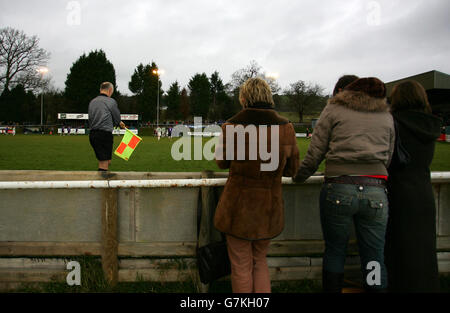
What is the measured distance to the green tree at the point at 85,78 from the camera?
66500 mm

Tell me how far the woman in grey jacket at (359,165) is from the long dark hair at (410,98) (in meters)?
0.28

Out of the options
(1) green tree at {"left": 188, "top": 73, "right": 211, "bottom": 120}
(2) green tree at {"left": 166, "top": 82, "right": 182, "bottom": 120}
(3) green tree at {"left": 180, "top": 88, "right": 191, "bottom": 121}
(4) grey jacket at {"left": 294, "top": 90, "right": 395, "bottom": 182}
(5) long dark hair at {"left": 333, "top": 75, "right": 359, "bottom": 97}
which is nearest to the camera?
(4) grey jacket at {"left": 294, "top": 90, "right": 395, "bottom": 182}

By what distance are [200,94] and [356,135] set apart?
85172 mm

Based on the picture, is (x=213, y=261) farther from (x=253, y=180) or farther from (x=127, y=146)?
(x=127, y=146)

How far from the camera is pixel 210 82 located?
318 feet

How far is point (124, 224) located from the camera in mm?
2998

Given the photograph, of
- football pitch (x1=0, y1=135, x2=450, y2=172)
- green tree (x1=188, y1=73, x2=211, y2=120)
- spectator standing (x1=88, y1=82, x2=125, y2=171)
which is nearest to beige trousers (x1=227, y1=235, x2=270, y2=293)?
spectator standing (x1=88, y1=82, x2=125, y2=171)

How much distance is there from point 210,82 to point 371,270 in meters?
97.8

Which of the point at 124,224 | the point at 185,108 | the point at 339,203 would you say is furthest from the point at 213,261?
the point at 185,108

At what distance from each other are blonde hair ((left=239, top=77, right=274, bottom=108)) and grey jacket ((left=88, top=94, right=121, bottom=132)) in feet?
9.73

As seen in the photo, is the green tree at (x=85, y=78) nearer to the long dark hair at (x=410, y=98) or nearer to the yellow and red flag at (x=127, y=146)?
the yellow and red flag at (x=127, y=146)

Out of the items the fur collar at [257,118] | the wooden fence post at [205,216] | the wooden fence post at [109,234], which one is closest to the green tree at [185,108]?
the wooden fence post at [109,234]

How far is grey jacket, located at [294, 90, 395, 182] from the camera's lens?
217cm

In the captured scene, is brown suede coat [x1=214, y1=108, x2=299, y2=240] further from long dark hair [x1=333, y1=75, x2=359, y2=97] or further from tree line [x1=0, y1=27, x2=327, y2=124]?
tree line [x1=0, y1=27, x2=327, y2=124]
